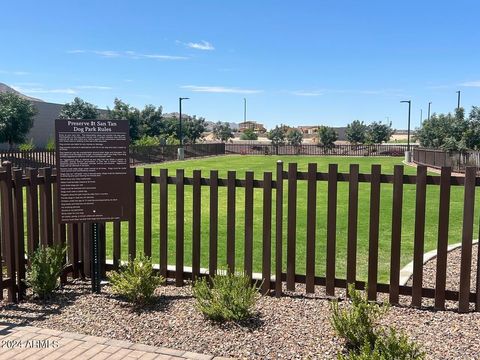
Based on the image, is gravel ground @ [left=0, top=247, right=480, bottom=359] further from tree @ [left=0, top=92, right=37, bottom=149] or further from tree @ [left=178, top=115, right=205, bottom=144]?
tree @ [left=178, top=115, right=205, bottom=144]

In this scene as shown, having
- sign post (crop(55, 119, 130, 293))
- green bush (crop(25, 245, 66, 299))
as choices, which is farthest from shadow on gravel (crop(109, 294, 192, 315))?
green bush (crop(25, 245, 66, 299))

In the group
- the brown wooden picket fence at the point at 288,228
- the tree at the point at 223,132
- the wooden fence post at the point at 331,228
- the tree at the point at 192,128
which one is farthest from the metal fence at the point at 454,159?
the tree at the point at 223,132

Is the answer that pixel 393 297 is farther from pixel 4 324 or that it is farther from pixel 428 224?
pixel 428 224

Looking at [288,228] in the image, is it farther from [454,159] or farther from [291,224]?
[454,159]

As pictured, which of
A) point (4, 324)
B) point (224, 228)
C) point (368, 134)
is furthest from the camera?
point (368, 134)

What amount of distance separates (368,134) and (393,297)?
7310 cm

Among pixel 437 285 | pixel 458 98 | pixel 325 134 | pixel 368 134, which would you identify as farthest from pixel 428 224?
pixel 368 134

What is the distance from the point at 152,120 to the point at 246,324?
201 ft

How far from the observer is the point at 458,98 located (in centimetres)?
5900

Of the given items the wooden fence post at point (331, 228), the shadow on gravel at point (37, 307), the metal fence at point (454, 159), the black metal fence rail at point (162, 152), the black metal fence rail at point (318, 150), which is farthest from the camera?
the black metal fence rail at point (318, 150)

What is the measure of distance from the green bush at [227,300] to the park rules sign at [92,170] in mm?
1395

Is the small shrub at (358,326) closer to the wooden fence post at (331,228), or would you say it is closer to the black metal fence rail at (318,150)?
the wooden fence post at (331,228)

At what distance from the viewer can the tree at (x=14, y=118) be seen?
36.4 metres

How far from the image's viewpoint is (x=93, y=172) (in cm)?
517
